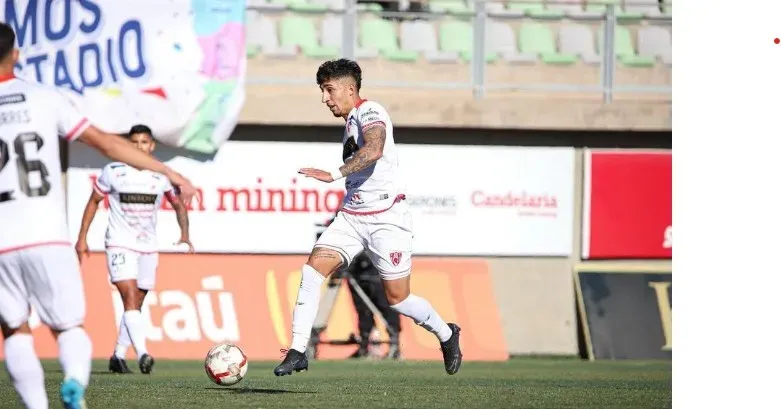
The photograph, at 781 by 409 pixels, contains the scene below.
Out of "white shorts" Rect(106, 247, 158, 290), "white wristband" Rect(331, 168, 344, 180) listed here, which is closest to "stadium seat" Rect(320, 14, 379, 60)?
"white shorts" Rect(106, 247, 158, 290)

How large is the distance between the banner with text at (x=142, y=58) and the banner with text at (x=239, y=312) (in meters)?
1.73

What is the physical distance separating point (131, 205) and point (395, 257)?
406cm

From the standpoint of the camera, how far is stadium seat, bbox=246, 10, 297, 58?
1881 cm

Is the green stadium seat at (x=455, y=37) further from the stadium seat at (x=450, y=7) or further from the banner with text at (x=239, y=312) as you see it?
the banner with text at (x=239, y=312)

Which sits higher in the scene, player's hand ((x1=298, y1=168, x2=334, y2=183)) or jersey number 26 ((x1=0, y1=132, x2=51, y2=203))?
jersey number 26 ((x1=0, y1=132, x2=51, y2=203))

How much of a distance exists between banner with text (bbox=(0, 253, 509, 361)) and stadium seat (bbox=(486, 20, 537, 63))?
3.14m

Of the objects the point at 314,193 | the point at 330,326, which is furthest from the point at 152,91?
the point at 330,326

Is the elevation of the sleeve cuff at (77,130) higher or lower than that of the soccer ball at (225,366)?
higher

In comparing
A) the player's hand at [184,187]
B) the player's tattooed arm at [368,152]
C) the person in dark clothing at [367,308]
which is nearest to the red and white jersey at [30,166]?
the player's hand at [184,187]

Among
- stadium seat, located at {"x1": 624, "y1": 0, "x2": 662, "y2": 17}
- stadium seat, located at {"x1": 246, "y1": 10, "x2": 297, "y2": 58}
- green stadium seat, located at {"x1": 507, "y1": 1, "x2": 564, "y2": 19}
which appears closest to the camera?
stadium seat, located at {"x1": 246, "y1": 10, "x2": 297, "y2": 58}

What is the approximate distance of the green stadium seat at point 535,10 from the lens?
19766 millimetres

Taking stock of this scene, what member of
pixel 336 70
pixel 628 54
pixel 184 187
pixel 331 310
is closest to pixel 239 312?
pixel 331 310

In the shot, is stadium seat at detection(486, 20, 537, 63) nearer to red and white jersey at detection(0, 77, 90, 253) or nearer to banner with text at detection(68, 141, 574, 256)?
banner with text at detection(68, 141, 574, 256)

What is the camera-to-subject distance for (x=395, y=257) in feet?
32.8
